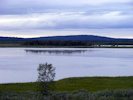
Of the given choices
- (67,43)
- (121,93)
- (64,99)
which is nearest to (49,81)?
(64,99)

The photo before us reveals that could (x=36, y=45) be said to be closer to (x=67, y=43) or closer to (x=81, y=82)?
(x=67, y=43)

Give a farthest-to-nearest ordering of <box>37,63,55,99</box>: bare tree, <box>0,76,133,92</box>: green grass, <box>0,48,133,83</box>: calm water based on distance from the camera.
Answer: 1. <box>0,48,133,83</box>: calm water
2. <box>0,76,133,92</box>: green grass
3. <box>37,63,55,99</box>: bare tree

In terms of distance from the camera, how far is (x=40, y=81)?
10.7 meters

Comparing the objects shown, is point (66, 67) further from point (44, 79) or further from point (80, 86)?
point (44, 79)

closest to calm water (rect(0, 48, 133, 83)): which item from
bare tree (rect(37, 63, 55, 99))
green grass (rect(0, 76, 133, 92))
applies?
green grass (rect(0, 76, 133, 92))

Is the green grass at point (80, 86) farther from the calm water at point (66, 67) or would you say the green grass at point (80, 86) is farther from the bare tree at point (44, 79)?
the calm water at point (66, 67)

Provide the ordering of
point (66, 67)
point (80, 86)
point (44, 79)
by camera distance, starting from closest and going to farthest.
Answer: point (44, 79) < point (80, 86) < point (66, 67)

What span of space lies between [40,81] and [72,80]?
7.34 m

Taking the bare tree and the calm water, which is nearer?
the bare tree

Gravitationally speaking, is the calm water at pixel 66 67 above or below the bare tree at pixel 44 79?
below

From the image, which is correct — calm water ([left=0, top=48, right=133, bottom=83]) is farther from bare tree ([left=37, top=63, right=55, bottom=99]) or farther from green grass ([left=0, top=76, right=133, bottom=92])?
bare tree ([left=37, top=63, right=55, bottom=99])

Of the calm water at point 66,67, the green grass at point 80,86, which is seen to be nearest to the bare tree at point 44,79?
the green grass at point 80,86

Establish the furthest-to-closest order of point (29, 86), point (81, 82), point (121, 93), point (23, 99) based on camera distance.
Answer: point (81, 82), point (29, 86), point (121, 93), point (23, 99)

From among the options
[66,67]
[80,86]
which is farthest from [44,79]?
[66,67]
